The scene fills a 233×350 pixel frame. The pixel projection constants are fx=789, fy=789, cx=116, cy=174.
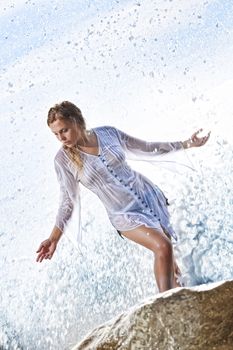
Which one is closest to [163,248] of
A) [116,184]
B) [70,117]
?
[116,184]

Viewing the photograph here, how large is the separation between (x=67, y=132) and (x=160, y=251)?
70cm

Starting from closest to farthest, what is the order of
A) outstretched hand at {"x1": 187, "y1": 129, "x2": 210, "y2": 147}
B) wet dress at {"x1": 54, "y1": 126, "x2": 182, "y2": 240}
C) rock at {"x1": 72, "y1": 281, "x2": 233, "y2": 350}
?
rock at {"x1": 72, "y1": 281, "x2": 233, "y2": 350} → wet dress at {"x1": 54, "y1": 126, "x2": 182, "y2": 240} → outstretched hand at {"x1": 187, "y1": 129, "x2": 210, "y2": 147}

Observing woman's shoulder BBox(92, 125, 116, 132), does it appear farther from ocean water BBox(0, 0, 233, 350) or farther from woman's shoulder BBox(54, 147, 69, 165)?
ocean water BBox(0, 0, 233, 350)

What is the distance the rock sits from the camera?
2.37 m

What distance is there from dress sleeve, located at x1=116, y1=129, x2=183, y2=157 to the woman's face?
0.69 ft

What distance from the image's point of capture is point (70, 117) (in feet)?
12.0

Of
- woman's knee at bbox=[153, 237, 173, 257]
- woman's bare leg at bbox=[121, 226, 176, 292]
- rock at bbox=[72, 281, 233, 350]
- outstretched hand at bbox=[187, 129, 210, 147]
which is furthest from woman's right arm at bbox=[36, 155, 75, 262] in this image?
rock at bbox=[72, 281, 233, 350]

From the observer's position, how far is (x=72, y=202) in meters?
3.67

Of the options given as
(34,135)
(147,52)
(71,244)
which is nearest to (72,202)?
(71,244)

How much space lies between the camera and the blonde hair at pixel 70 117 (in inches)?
140

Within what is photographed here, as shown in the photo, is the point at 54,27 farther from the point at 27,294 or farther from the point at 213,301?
the point at 213,301

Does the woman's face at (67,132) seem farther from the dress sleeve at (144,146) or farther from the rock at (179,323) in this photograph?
the rock at (179,323)

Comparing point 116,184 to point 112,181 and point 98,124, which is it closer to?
point 112,181

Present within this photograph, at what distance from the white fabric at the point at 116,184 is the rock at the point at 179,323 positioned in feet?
3.29
